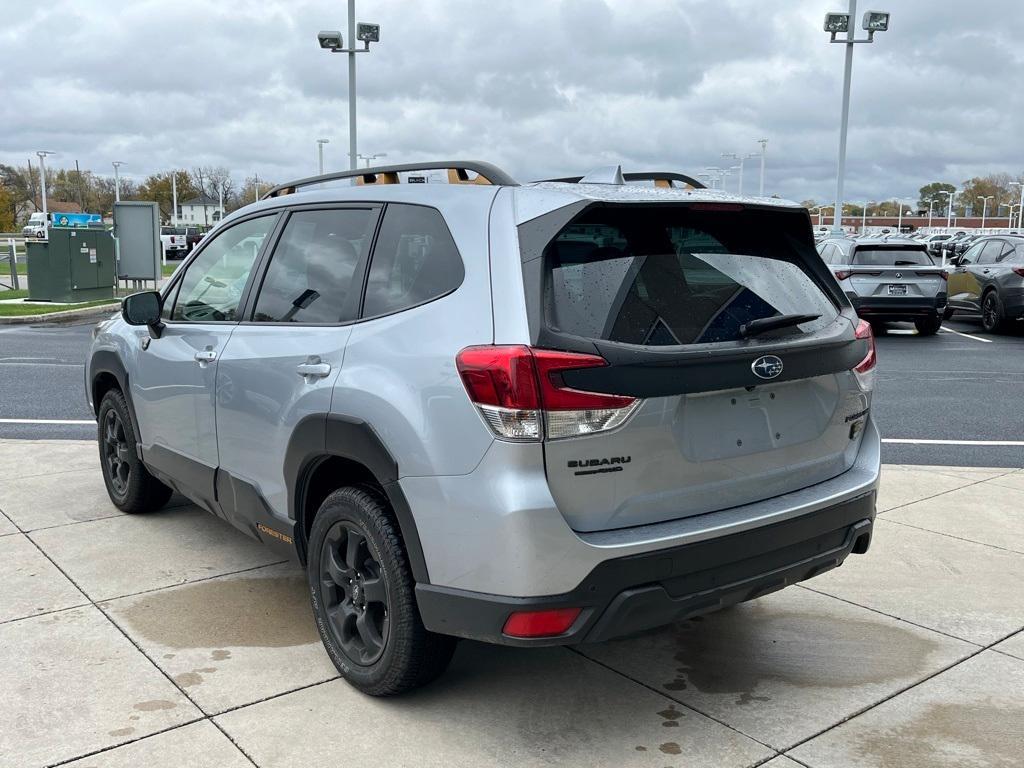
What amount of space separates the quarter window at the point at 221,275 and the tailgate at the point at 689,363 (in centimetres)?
186

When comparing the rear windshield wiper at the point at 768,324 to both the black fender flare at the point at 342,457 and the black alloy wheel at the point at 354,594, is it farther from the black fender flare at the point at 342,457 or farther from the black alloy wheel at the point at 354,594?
the black alloy wheel at the point at 354,594

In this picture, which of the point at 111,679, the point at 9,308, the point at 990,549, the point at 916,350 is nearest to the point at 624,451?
the point at 111,679

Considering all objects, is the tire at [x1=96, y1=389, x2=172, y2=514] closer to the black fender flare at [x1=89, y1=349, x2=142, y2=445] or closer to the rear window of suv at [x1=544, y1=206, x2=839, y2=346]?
the black fender flare at [x1=89, y1=349, x2=142, y2=445]

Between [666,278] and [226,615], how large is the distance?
245 cm

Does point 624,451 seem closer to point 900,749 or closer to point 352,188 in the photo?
point 900,749

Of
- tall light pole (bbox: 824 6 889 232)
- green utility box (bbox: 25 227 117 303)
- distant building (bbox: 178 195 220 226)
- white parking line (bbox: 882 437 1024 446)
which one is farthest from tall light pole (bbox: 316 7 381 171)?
distant building (bbox: 178 195 220 226)

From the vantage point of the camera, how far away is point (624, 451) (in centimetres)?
289

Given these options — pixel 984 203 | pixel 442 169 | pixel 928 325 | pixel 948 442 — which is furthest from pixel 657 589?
pixel 984 203

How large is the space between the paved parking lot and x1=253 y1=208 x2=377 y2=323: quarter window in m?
1.33

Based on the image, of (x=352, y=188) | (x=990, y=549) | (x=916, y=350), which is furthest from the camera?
(x=916, y=350)

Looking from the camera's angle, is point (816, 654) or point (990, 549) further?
point (990, 549)

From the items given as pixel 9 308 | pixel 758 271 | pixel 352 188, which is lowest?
pixel 9 308

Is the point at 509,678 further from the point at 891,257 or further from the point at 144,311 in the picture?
the point at 891,257

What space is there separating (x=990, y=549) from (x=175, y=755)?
13.7 ft
